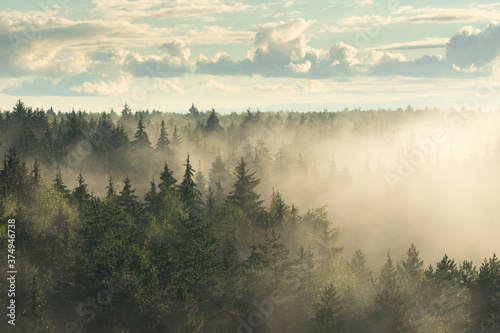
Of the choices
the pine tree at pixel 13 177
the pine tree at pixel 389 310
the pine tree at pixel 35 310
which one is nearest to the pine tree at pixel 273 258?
the pine tree at pixel 389 310

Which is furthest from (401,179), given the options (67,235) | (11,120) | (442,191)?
(67,235)

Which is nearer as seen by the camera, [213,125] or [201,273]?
[201,273]

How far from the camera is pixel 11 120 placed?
13762 centimetres

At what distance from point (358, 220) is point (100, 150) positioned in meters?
81.1

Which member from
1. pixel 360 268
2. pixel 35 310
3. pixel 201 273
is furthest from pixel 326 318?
pixel 360 268

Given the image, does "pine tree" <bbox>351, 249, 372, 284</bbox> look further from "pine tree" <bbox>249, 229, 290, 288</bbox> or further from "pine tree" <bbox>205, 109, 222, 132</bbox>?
"pine tree" <bbox>205, 109, 222, 132</bbox>

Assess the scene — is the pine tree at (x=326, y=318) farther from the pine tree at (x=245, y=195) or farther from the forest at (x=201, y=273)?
the pine tree at (x=245, y=195)

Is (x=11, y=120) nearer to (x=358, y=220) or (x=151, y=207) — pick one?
(x=151, y=207)

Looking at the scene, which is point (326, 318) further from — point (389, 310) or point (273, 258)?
point (273, 258)

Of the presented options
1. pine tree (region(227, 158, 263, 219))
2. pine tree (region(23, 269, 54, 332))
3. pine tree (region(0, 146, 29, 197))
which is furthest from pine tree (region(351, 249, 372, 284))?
pine tree (region(0, 146, 29, 197))

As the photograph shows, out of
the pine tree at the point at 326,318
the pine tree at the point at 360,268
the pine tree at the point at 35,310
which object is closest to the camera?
the pine tree at the point at 35,310

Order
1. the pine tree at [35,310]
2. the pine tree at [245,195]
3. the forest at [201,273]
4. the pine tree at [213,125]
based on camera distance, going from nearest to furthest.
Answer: the pine tree at [35,310], the forest at [201,273], the pine tree at [245,195], the pine tree at [213,125]

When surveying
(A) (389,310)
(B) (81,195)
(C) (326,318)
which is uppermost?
(B) (81,195)

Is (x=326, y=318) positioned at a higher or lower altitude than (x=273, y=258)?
lower
